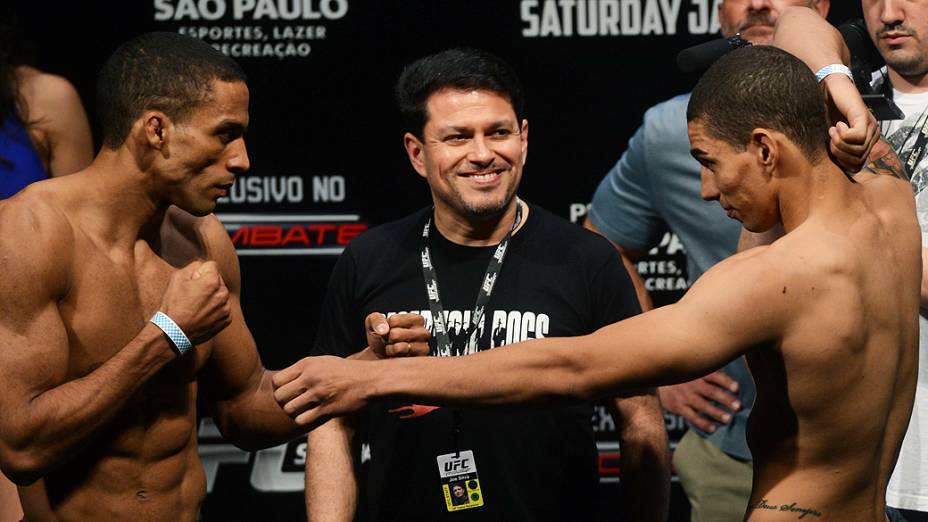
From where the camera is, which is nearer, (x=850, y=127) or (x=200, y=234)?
(x=850, y=127)

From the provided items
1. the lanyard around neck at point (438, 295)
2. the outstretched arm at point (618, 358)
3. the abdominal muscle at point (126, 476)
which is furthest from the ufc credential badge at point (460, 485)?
the abdominal muscle at point (126, 476)

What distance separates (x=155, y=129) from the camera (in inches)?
112

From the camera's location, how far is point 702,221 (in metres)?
3.92

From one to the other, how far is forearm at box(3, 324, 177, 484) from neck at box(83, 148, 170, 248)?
257mm

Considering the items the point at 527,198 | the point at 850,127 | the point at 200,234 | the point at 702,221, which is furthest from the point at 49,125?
the point at 850,127

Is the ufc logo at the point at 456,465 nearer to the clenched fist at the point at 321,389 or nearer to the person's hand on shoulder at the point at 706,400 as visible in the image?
the clenched fist at the point at 321,389

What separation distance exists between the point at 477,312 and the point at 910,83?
1.41 metres

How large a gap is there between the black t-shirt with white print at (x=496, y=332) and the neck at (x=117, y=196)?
24.1 inches

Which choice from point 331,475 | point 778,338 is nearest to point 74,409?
point 331,475

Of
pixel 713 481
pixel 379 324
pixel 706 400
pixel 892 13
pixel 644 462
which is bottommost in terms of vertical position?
pixel 713 481

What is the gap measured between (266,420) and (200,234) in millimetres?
472

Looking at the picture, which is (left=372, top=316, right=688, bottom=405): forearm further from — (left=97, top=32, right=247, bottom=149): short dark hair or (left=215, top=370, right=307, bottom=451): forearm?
(left=97, top=32, right=247, bottom=149): short dark hair

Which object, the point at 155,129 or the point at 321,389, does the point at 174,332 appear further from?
the point at 155,129

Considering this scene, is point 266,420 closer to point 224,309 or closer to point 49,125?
point 224,309
